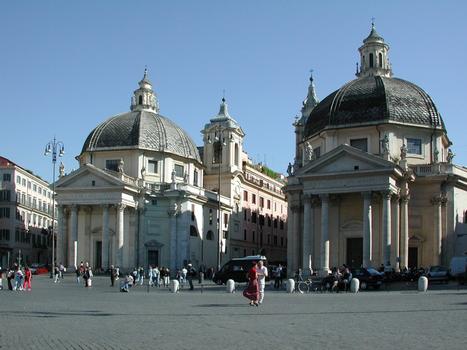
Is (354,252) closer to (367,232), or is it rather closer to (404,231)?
(367,232)

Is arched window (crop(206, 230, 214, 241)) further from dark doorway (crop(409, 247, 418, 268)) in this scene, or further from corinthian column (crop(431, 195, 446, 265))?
corinthian column (crop(431, 195, 446, 265))

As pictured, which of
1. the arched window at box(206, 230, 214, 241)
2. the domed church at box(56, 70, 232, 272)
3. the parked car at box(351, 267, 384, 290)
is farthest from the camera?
the arched window at box(206, 230, 214, 241)

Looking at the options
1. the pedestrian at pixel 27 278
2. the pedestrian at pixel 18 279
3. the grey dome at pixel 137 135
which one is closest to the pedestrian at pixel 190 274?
the pedestrian at pixel 27 278

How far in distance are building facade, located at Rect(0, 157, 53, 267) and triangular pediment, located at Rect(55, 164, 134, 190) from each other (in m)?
18.9

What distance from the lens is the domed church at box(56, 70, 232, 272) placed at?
73125 mm

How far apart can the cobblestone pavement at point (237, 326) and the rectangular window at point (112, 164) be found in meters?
48.7

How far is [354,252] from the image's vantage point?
60938 millimetres

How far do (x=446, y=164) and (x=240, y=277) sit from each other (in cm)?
1989

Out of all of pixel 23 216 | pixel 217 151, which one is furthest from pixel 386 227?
pixel 23 216

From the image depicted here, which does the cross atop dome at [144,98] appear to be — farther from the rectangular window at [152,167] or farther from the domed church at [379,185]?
the domed church at [379,185]

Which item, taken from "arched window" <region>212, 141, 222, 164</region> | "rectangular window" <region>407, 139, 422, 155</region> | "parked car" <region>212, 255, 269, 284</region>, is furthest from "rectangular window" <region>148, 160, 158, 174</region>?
"rectangular window" <region>407, 139, 422, 155</region>

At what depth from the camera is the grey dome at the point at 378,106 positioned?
204 ft

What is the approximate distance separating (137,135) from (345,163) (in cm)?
2687

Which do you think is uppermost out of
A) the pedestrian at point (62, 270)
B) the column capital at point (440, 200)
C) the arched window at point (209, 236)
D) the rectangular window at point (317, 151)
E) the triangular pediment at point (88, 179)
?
the rectangular window at point (317, 151)
